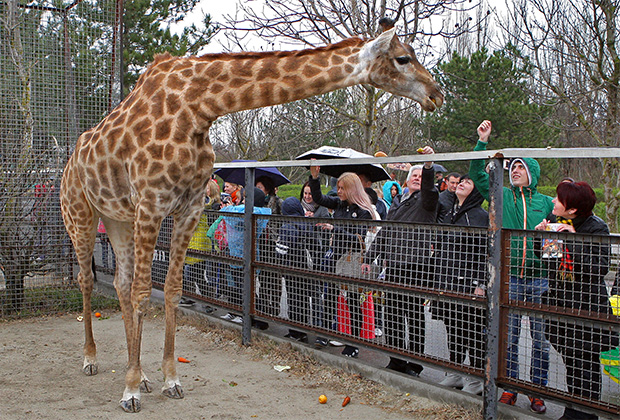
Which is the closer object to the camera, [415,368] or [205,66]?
[205,66]

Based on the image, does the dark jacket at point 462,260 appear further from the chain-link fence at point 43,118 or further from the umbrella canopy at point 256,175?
the chain-link fence at point 43,118

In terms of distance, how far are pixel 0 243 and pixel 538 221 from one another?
6043mm

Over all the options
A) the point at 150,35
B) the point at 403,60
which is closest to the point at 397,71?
the point at 403,60

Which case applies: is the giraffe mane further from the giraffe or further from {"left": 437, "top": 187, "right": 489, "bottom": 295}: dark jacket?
{"left": 437, "top": 187, "right": 489, "bottom": 295}: dark jacket

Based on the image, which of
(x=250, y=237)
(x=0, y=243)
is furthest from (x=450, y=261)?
(x=0, y=243)

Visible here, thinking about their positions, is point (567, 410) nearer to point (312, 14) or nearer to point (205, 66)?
point (205, 66)

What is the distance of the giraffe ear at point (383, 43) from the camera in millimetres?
3682

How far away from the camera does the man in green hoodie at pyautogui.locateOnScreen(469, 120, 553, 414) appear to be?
3836mm

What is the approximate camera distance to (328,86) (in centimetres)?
390

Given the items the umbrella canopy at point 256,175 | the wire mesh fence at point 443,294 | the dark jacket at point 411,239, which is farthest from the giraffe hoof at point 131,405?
the umbrella canopy at point 256,175

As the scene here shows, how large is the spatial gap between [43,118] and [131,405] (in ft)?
15.5

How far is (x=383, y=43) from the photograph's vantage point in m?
3.71

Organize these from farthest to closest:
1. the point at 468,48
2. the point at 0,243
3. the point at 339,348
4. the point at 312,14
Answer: the point at 468,48 < the point at 312,14 < the point at 0,243 < the point at 339,348

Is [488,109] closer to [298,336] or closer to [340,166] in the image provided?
[340,166]
